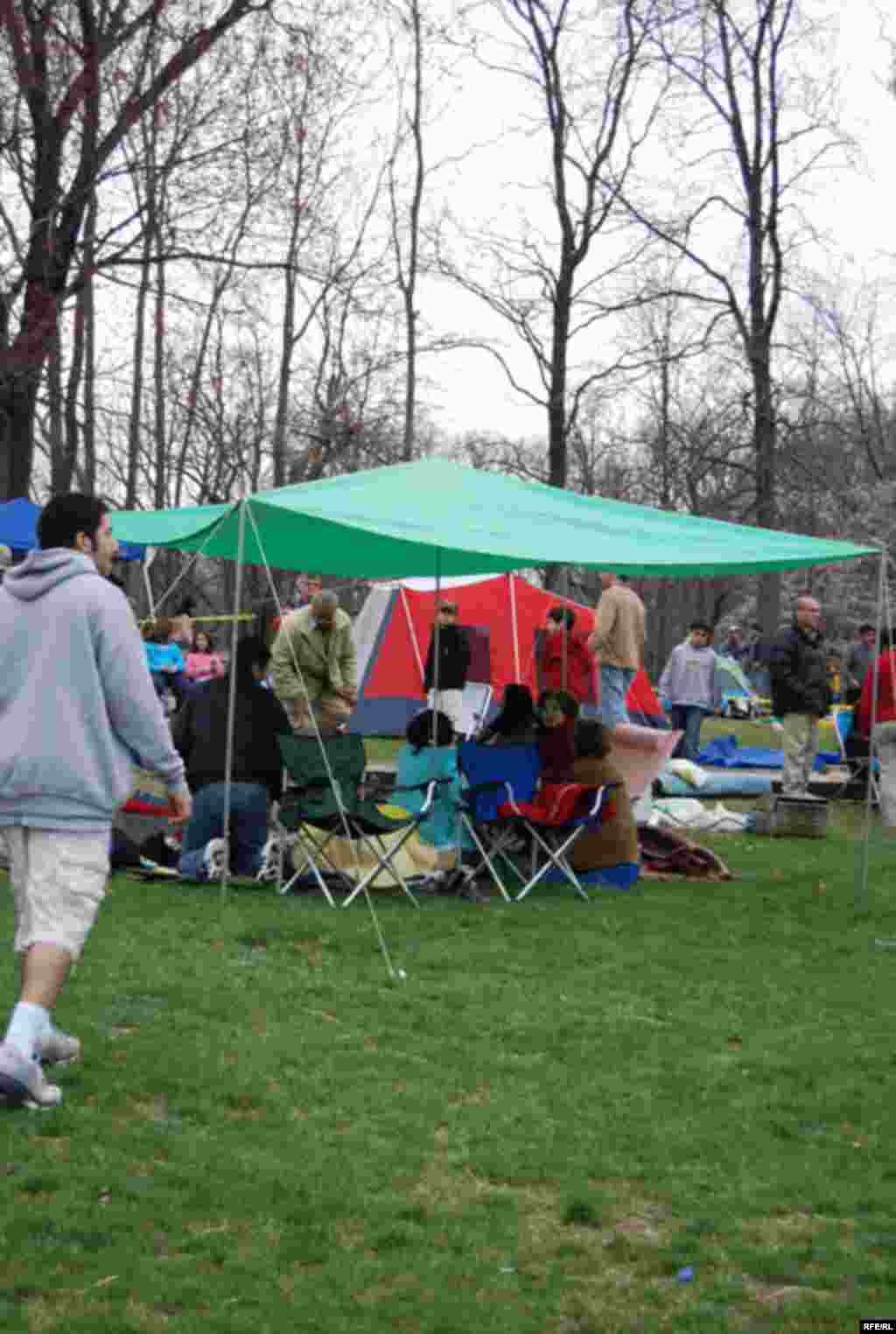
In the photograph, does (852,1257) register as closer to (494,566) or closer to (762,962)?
(762,962)

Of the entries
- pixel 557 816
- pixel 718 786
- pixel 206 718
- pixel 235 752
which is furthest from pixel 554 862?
pixel 718 786

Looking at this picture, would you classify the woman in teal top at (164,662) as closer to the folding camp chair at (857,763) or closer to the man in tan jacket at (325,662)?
the man in tan jacket at (325,662)

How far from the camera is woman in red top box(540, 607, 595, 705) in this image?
37.7 feet

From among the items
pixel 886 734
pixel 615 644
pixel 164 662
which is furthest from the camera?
pixel 164 662

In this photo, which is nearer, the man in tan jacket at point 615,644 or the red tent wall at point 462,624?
the man in tan jacket at point 615,644

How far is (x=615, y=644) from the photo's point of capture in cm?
1195

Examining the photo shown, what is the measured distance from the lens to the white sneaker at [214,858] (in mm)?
8555

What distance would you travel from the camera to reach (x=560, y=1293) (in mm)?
3332

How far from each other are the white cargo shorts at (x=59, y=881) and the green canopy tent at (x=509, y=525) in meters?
3.23

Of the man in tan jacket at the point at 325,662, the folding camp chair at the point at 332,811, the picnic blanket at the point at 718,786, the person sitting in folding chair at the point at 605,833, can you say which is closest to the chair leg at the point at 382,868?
the folding camp chair at the point at 332,811

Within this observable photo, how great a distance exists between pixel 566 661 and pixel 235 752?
138 inches

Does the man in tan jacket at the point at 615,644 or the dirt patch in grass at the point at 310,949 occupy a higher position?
the man in tan jacket at the point at 615,644

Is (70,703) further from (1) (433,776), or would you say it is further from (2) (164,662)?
(2) (164,662)

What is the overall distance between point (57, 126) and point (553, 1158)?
11.6 meters
